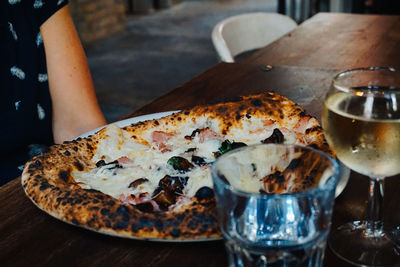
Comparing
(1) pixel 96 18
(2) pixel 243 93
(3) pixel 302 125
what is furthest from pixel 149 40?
(3) pixel 302 125

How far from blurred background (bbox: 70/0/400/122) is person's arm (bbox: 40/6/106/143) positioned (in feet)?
7.65

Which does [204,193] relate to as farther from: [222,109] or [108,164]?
[222,109]

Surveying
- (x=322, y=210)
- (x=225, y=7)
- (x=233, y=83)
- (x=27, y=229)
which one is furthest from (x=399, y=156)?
(x=225, y=7)

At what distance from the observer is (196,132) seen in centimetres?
106

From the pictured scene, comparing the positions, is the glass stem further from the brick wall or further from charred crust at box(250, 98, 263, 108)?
the brick wall

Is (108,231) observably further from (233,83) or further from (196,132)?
(233,83)

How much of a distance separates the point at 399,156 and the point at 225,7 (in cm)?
864

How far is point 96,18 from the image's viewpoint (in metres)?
6.72

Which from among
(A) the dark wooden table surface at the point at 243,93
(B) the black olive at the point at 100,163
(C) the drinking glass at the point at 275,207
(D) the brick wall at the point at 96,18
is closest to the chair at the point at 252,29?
(A) the dark wooden table surface at the point at 243,93

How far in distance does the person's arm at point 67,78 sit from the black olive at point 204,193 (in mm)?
847

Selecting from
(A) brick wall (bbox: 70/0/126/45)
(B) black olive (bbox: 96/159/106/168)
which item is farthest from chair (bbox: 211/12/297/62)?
(A) brick wall (bbox: 70/0/126/45)

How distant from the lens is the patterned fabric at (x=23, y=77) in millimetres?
1460

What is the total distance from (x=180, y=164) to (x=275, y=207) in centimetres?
34

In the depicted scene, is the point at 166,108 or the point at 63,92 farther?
the point at 63,92
